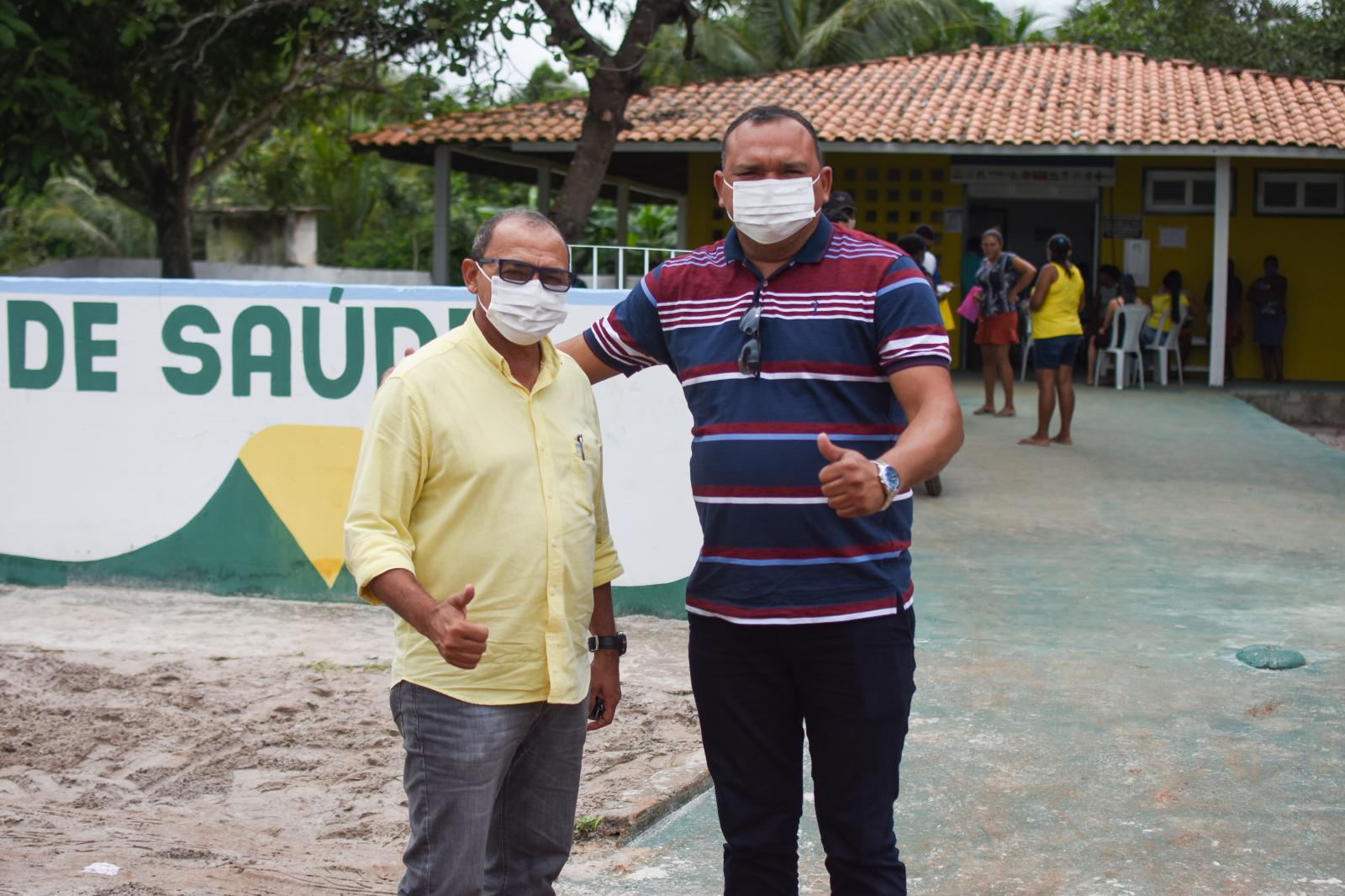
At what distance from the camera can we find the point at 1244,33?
2597 cm

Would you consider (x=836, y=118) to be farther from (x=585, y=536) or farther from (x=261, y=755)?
(x=585, y=536)

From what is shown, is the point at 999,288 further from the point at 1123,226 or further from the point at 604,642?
the point at 604,642

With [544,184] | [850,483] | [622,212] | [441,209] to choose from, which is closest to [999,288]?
[850,483]

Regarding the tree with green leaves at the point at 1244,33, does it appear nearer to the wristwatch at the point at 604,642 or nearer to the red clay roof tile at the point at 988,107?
the red clay roof tile at the point at 988,107

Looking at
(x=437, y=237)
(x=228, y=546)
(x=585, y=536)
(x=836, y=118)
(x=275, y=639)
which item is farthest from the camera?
(x=437, y=237)

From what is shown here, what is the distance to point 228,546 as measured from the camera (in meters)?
7.03

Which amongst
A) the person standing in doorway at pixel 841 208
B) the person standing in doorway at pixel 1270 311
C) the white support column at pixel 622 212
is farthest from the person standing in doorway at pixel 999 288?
the white support column at pixel 622 212

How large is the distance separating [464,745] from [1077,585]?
5.39 meters

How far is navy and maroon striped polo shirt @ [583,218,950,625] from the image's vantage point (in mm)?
2691

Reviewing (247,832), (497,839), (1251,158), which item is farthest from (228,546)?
(1251,158)

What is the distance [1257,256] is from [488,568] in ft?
63.2

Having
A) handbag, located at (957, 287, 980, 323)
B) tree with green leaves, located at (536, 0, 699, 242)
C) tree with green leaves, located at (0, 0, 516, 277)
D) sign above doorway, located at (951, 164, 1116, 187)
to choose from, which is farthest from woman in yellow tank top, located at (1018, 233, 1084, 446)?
sign above doorway, located at (951, 164, 1116, 187)

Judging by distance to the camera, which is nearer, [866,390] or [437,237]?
[866,390]

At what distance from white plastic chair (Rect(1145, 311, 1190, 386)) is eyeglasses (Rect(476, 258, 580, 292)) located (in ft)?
53.3
